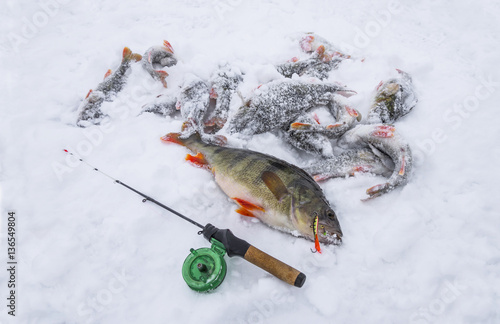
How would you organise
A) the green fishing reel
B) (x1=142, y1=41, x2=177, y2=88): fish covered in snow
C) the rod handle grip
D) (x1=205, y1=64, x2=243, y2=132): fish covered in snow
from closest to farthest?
the rod handle grip < the green fishing reel < (x1=205, y1=64, x2=243, y2=132): fish covered in snow < (x1=142, y1=41, x2=177, y2=88): fish covered in snow

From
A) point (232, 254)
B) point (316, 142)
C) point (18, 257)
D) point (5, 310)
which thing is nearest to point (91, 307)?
point (5, 310)

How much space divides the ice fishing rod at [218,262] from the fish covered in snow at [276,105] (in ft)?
5.35

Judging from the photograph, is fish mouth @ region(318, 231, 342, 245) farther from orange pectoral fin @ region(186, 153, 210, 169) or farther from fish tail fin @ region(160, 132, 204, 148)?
fish tail fin @ region(160, 132, 204, 148)

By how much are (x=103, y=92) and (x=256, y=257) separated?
3.41 meters

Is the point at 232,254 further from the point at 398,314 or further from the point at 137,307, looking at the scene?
the point at 398,314

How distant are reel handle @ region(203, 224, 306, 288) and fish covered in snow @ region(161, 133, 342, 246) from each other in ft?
1.21

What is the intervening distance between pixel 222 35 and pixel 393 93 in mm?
3115

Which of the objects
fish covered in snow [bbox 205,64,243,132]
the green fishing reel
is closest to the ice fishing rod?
the green fishing reel

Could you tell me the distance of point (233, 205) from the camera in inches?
111

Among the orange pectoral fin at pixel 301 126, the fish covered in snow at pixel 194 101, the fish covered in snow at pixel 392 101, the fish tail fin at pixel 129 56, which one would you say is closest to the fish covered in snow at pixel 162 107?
the fish covered in snow at pixel 194 101

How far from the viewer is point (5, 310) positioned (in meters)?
2.11

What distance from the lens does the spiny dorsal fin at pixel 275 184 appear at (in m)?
2.54

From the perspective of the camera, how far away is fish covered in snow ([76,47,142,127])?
3.86 meters

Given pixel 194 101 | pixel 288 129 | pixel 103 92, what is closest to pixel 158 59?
pixel 103 92
